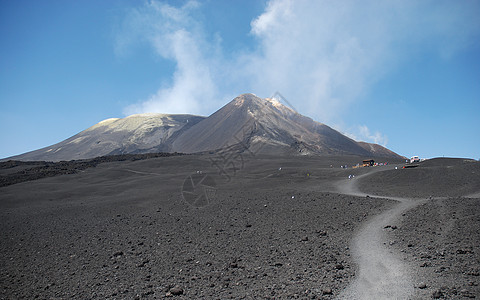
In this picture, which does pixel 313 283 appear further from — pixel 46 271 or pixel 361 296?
pixel 46 271

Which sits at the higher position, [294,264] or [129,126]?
[129,126]

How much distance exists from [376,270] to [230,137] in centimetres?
7179

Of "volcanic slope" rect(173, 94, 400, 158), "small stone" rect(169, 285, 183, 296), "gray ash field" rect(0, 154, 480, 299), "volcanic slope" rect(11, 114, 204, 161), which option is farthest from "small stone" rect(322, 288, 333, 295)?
"volcanic slope" rect(11, 114, 204, 161)

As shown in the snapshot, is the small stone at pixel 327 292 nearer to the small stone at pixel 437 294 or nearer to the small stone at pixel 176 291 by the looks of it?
the small stone at pixel 437 294

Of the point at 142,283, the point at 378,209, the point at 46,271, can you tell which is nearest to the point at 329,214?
the point at 378,209

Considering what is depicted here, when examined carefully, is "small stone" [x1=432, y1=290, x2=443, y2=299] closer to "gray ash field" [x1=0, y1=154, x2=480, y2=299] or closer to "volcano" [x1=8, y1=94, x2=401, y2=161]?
"gray ash field" [x1=0, y1=154, x2=480, y2=299]

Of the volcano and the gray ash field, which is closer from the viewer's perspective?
the gray ash field

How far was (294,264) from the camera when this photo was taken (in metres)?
8.92

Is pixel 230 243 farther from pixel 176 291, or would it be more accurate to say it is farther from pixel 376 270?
pixel 376 270

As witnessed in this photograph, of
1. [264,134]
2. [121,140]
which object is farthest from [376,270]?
[121,140]

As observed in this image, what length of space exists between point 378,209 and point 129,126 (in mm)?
123452

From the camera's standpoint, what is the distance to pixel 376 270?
26.5 feet

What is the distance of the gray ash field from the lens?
777cm

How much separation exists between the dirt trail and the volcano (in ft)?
163
